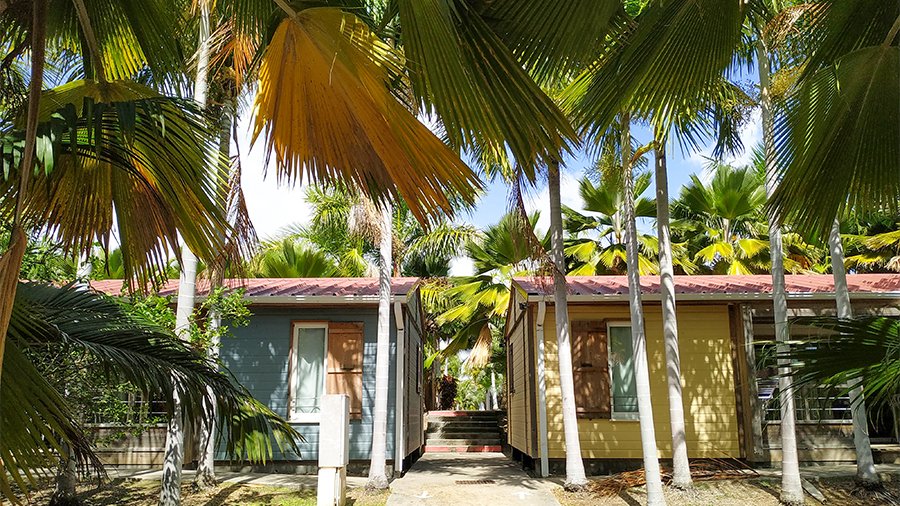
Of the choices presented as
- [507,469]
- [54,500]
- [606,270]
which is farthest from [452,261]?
[54,500]

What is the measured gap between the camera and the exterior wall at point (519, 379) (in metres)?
12.0

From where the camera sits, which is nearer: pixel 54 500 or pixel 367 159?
pixel 367 159

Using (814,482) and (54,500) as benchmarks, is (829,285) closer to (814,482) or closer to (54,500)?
(814,482)

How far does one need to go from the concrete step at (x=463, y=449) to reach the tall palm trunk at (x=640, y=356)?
9.24m

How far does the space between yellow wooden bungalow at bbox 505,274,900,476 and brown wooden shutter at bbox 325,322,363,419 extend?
2827 millimetres

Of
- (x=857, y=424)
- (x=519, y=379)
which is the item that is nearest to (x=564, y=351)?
(x=857, y=424)

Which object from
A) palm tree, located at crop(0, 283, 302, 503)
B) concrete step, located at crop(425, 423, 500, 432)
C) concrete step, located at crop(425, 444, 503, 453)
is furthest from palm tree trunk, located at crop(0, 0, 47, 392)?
concrete step, located at crop(425, 423, 500, 432)

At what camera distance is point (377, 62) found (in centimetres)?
253

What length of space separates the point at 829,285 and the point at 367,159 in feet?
39.2

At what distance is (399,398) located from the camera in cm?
1153

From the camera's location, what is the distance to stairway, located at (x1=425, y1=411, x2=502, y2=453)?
18.2 m

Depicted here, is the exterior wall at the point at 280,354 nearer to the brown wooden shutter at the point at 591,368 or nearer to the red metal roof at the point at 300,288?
the red metal roof at the point at 300,288

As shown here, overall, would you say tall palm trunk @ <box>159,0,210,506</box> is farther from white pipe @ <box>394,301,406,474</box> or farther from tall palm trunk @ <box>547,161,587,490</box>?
tall palm trunk @ <box>547,161,587,490</box>

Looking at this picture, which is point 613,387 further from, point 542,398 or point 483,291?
point 483,291
